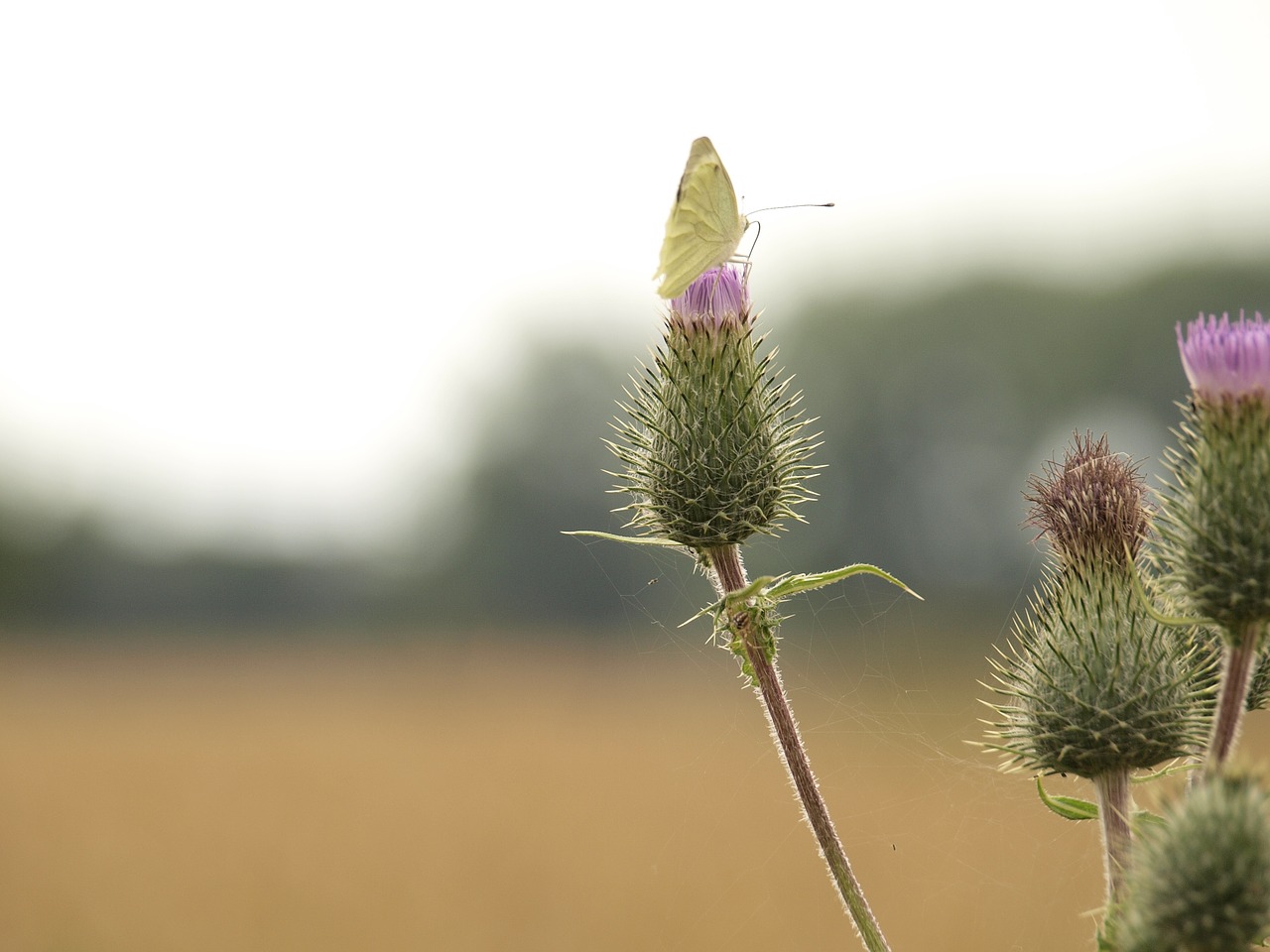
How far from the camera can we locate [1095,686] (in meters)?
4.81

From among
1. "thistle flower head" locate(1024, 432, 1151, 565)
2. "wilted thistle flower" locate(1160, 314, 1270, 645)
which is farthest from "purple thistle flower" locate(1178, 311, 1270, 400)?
"thistle flower head" locate(1024, 432, 1151, 565)

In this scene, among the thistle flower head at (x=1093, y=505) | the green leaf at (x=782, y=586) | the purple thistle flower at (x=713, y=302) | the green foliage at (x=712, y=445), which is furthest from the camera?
the purple thistle flower at (x=713, y=302)

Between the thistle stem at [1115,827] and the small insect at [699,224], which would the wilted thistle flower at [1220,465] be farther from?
the small insect at [699,224]

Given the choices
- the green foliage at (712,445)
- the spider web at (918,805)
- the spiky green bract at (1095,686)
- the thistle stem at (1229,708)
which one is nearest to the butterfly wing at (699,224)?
the green foliage at (712,445)

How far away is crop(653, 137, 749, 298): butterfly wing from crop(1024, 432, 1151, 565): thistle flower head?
2.02 meters

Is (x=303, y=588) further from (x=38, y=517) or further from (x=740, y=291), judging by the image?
(x=740, y=291)

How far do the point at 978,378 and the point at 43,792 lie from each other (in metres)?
53.9

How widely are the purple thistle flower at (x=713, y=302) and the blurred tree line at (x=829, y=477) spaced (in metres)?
39.2

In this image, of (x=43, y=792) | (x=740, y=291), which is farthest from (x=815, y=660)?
(x=740, y=291)

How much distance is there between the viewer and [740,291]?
6.52 metres

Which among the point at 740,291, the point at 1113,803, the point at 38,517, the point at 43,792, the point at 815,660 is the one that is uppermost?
the point at 38,517

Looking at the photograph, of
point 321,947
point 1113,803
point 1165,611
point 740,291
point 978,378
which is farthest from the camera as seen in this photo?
point 978,378

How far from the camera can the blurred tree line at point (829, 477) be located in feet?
187

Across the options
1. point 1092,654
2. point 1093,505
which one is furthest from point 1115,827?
point 1093,505
